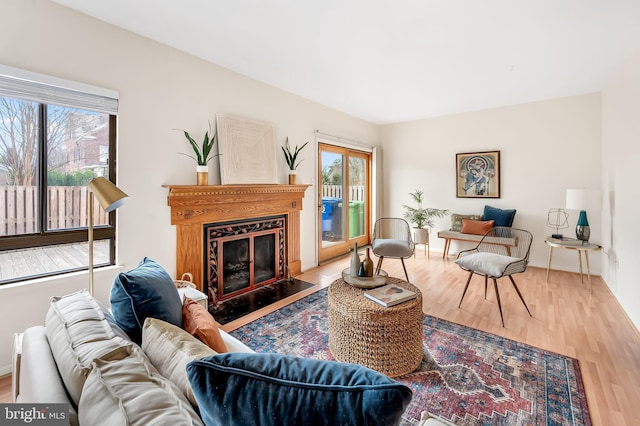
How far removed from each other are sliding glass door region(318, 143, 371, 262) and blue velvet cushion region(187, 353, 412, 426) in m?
4.01

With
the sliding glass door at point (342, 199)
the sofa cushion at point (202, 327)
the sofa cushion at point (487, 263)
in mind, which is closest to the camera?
the sofa cushion at point (202, 327)

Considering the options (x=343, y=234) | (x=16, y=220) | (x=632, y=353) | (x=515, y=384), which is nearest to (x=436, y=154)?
(x=343, y=234)

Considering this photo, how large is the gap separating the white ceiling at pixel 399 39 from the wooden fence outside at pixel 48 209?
139 cm

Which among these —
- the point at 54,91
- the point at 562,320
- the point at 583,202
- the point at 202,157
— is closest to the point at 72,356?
the point at 54,91

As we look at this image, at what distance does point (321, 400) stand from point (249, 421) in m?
0.16

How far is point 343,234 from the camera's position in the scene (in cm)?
539

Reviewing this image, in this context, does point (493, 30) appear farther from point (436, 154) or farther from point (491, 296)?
point (436, 154)

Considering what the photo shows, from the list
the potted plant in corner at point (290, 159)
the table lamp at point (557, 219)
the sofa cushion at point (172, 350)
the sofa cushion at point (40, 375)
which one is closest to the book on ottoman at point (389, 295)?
the sofa cushion at point (172, 350)

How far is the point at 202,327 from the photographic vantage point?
4.01ft

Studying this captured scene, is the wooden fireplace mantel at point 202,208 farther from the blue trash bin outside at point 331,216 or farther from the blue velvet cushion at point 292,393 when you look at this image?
the blue velvet cushion at point 292,393

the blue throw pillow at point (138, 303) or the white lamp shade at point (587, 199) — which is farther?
the white lamp shade at point (587, 199)

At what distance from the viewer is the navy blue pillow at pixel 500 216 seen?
462 centimetres

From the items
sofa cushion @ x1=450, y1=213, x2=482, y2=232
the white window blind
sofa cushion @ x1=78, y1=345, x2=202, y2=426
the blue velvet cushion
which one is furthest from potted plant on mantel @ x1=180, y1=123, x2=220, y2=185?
sofa cushion @ x1=450, y1=213, x2=482, y2=232

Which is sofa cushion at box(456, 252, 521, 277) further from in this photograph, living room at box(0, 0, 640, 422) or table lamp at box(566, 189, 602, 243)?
table lamp at box(566, 189, 602, 243)
